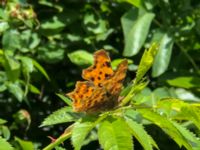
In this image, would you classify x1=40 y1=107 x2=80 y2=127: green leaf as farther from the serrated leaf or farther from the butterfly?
the serrated leaf

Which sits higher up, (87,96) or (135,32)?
(87,96)

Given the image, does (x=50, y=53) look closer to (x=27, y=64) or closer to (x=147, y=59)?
(x=27, y=64)

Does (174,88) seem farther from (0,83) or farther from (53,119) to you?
(53,119)

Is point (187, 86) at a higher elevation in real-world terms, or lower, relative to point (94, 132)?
higher

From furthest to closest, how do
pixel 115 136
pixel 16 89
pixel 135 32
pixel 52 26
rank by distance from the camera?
1. pixel 52 26
2. pixel 135 32
3. pixel 16 89
4. pixel 115 136

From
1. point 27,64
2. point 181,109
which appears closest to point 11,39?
point 27,64

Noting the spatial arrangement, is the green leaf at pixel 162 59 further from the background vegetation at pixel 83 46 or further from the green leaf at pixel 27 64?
the green leaf at pixel 27 64

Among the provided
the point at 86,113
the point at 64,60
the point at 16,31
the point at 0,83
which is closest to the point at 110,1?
the point at 64,60
